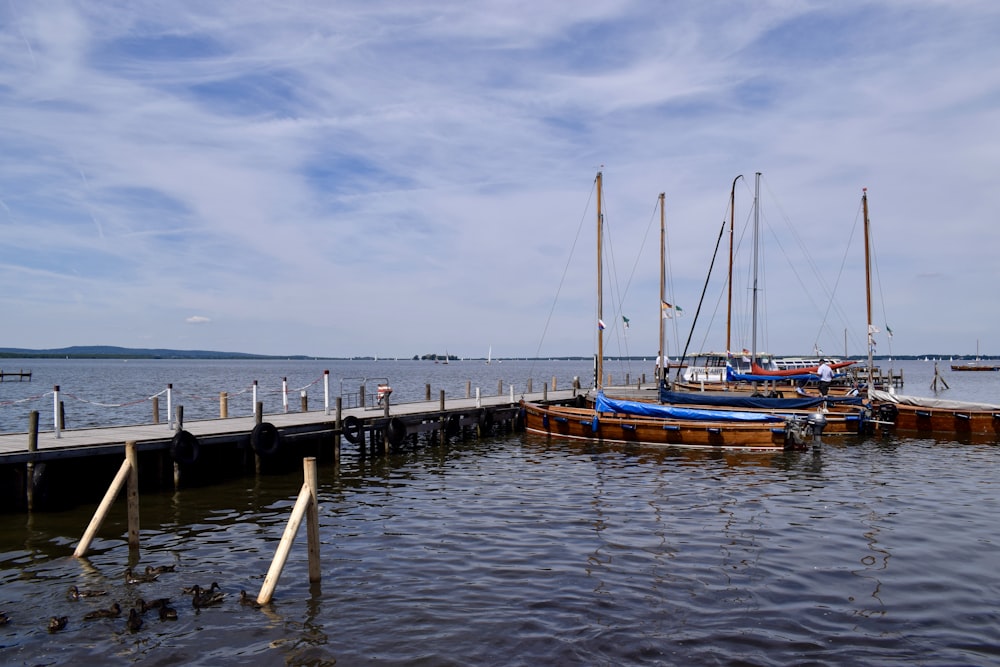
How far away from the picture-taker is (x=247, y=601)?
1037 cm

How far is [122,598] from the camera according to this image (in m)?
10.6

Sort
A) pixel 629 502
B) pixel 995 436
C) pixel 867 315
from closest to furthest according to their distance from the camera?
pixel 629 502
pixel 995 436
pixel 867 315

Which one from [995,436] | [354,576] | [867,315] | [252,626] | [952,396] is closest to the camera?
[252,626]

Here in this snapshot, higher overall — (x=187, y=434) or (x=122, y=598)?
(x=187, y=434)

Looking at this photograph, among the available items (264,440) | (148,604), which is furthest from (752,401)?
(148,604)

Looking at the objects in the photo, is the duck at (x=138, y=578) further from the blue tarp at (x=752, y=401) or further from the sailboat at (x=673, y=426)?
the blue tarp at (x=752, y=401)

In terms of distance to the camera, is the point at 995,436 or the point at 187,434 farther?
the point at 995,436

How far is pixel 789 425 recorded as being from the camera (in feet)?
85.8

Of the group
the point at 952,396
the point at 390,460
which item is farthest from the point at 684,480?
the point at 952,396

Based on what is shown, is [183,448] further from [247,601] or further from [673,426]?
[673,426]

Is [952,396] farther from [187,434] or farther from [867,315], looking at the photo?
[187,434]

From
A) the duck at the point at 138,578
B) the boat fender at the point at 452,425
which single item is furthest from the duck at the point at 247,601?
the boat fender at the point at 452,425

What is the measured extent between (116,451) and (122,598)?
811cm

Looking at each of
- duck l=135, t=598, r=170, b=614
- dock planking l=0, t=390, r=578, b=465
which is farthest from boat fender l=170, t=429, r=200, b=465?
duck l=135, t=598, r=170, b=614
